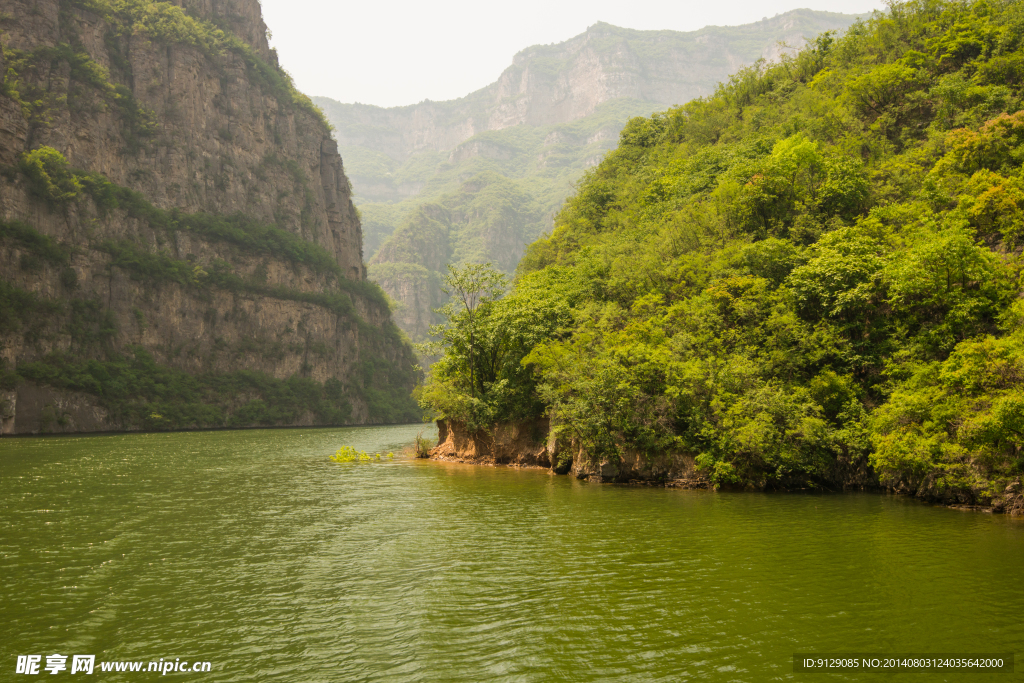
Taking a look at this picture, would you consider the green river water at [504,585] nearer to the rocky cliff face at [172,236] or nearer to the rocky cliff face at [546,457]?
the rocky cliff face at [546,457]

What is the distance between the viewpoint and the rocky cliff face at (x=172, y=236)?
82.8m

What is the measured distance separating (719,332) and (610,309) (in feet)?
26.9

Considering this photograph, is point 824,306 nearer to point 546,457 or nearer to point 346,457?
point 546,457

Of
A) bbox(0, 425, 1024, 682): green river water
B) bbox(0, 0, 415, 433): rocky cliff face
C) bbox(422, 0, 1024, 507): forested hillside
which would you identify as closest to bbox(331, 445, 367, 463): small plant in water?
bbox(422, 0, 1024, 507): forested hillside

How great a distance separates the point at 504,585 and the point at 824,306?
81.5 ft

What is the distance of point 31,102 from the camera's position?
89.9m

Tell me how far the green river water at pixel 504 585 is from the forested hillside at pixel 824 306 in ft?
9.76

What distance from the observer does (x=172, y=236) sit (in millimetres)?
109000

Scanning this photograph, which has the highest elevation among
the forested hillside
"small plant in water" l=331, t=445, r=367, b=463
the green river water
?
the forested hillside

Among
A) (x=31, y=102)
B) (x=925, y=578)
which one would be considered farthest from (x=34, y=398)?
(x=925, y=578)

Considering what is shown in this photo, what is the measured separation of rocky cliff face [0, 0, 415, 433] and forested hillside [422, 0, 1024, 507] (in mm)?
69024

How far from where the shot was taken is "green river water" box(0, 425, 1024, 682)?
10.5 metres

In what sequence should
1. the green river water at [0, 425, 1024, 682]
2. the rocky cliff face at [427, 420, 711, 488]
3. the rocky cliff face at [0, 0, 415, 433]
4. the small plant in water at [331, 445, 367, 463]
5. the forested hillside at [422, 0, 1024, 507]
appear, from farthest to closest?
the rocky cliff face at [0, 0, 415, 433] < the small plant in water at [331, 445, 367, 463] < the rocky cliff face at [427, 420, 711, 488] < the forested hillside at [422, 0, 1024, 507] < the green river water at [0, 425, 1024, 682]

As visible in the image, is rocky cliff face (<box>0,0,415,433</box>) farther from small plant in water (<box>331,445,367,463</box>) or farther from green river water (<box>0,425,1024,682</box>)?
green river water (<box>0,425,1024,682</box>)
